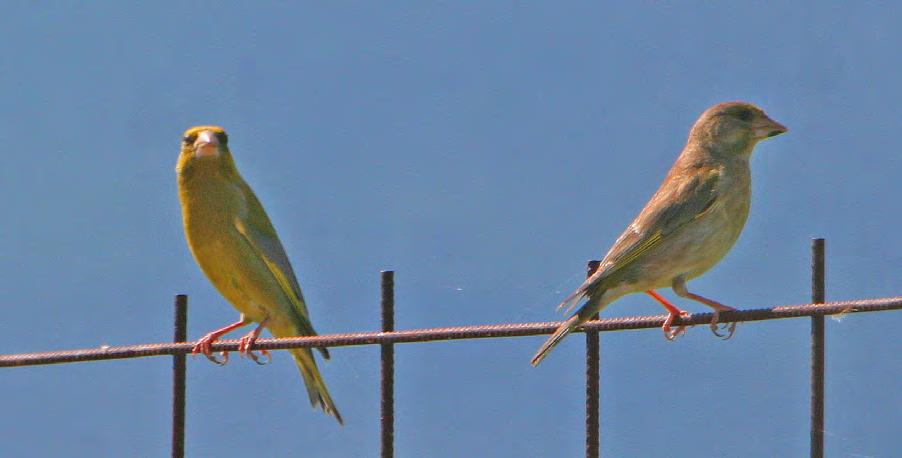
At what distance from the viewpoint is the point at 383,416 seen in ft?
10.4

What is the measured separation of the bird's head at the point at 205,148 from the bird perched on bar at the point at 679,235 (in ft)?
5.67

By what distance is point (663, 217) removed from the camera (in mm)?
4941

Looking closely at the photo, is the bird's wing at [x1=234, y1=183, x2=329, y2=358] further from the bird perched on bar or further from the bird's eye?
the bird's eye

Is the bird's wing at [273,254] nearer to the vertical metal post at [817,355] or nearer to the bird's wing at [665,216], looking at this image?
the bird's wing at [665,216]

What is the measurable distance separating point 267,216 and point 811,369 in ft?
9.53

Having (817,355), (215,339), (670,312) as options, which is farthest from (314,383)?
(817,355)

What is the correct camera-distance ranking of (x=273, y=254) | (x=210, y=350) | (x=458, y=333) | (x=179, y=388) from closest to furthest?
(x=458, y=333) < (x=179, y=388) < (x=210, y=350) < (x=273, y=254)

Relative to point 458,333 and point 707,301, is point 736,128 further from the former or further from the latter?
point 458,333

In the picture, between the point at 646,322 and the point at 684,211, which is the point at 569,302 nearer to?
the point at 684,211

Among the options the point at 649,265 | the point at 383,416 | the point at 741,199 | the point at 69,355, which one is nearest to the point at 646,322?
the point at 383,416

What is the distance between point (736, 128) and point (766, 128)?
0.12m

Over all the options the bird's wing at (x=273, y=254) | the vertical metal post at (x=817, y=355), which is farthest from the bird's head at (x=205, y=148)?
the vertical metal post at (x=817, y=355)

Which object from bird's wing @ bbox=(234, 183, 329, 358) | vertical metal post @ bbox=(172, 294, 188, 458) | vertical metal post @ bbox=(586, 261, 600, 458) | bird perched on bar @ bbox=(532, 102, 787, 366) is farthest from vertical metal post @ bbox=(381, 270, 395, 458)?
bird's wing @ bbox=(234, 183, 329, 358)

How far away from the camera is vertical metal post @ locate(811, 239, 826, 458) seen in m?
3.09
